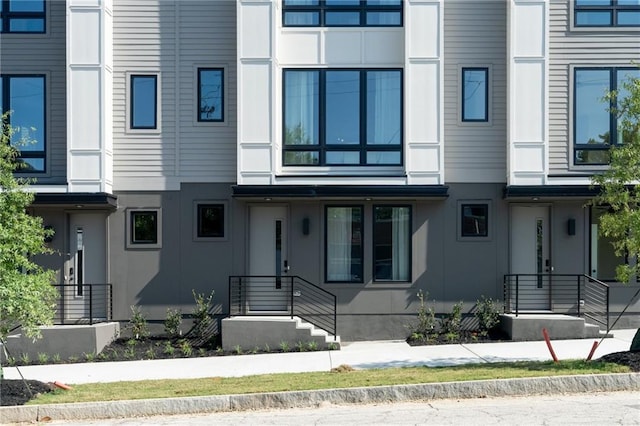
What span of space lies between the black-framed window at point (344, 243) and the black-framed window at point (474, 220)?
2473mm

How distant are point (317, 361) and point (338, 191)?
4.06 meters

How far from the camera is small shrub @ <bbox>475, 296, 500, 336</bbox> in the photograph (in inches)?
609

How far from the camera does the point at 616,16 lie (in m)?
16.0

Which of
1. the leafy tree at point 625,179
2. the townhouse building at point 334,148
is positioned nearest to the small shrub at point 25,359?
the townhouse building at point 334,148

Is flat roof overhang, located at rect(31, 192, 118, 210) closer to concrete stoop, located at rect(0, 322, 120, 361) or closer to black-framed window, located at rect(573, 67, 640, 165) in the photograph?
concrete stoop, located at rect(0, 322, 120, 361)

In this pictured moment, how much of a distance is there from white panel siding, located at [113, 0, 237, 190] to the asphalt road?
314 inches

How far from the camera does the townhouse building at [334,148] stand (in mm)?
15945

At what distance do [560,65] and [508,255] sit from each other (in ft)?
15.6

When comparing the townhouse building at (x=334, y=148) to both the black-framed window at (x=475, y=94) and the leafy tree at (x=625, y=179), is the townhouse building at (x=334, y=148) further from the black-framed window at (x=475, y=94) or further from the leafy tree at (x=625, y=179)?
the leafy tree at (x=625, y=179)

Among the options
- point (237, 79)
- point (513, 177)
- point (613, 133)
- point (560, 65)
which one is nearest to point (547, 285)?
point (513, 177)

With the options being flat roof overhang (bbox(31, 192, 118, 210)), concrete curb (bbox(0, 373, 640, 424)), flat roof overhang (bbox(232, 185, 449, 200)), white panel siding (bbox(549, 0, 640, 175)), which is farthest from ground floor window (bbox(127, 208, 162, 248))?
white panel siding (bbox(549, 0, 640, 175))

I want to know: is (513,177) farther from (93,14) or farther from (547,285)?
(93,14)

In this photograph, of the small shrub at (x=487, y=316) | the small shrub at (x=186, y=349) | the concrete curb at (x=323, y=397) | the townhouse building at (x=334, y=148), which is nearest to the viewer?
the concrete curb at (x=323, y=397)

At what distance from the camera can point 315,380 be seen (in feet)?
35.0
